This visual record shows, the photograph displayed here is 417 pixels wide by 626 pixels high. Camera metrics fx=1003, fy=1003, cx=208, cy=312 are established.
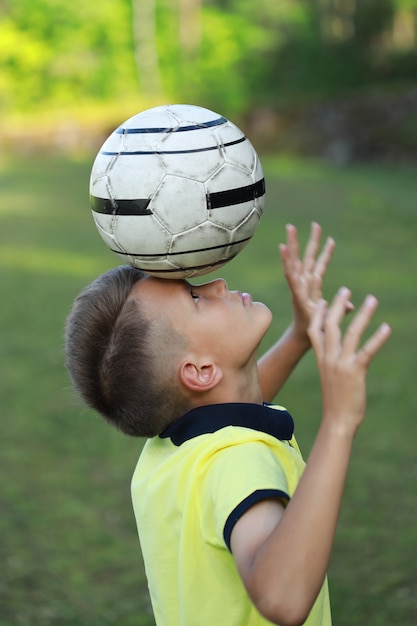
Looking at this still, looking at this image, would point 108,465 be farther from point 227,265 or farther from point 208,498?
point 227,265

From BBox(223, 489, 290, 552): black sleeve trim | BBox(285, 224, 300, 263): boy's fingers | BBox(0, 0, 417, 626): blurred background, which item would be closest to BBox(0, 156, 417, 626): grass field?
BBox(0, 0, 417, 626): blurred background

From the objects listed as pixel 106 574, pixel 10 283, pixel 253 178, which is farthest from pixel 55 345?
pixel 253 178

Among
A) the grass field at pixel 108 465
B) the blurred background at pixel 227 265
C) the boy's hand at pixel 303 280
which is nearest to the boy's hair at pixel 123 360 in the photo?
the boy's hand at pixel 303 280

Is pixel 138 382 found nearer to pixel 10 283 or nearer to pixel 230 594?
pixel 230 594

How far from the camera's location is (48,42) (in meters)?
33.9

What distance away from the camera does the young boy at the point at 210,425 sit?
199 cm

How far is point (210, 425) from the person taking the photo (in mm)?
2268

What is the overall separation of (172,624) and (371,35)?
1219 inches

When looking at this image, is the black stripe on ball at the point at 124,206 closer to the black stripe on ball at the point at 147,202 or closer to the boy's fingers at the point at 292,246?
the black stripe on ball at the point at 147,202

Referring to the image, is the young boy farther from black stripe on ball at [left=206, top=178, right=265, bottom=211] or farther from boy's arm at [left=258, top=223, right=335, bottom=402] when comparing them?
boy's arm at [left=258, top=223, right=335, bottom=402]

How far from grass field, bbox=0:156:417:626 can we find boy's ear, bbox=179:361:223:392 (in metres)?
2.09

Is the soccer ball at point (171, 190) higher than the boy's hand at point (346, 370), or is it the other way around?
the soccer ball at point (171, 190)

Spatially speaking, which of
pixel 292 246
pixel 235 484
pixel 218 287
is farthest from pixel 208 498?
pixel 292 246

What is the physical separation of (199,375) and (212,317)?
0.14 m
